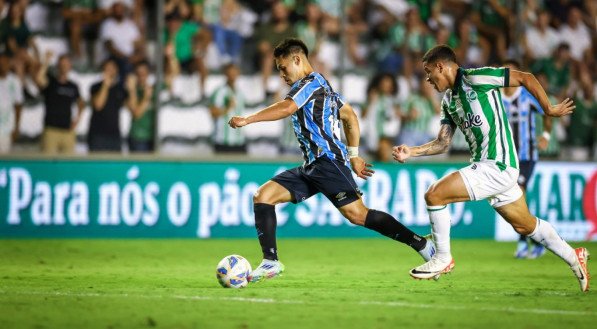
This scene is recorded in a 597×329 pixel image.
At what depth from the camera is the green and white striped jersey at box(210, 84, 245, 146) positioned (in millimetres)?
16719

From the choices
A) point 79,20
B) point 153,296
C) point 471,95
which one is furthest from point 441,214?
point 79,20

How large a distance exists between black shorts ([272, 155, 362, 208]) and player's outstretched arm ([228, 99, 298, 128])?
2.39ft

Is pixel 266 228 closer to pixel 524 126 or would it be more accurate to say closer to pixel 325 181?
pixel 325 181

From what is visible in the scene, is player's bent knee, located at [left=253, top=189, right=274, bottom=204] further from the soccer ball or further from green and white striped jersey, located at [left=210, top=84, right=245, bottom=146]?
green and white striped jersey, located at [left=210, top=84, right=245, bottom=146]

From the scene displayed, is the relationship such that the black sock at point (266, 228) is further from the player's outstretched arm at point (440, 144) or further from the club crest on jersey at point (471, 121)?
the club crest on jersey at point (471, 121)

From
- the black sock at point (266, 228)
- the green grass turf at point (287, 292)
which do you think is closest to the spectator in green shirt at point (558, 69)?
the green grass turf at point (287, 292)

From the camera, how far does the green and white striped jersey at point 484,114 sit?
929 centimetres

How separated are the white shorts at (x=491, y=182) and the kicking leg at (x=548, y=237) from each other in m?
0.09

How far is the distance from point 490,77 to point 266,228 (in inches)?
93.2

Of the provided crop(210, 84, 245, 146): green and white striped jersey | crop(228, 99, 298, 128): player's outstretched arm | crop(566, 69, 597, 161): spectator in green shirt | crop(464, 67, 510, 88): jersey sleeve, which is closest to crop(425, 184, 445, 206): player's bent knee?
crop(464, 67, 510, 88): jersey sleeve

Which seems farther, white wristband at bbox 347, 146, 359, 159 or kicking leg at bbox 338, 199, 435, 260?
white wristband at bbox 347, 146, 359, 159

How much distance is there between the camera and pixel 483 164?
30.8 ft

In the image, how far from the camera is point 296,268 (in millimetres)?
12164

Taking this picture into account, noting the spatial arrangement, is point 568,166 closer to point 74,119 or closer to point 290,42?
point 74,119
